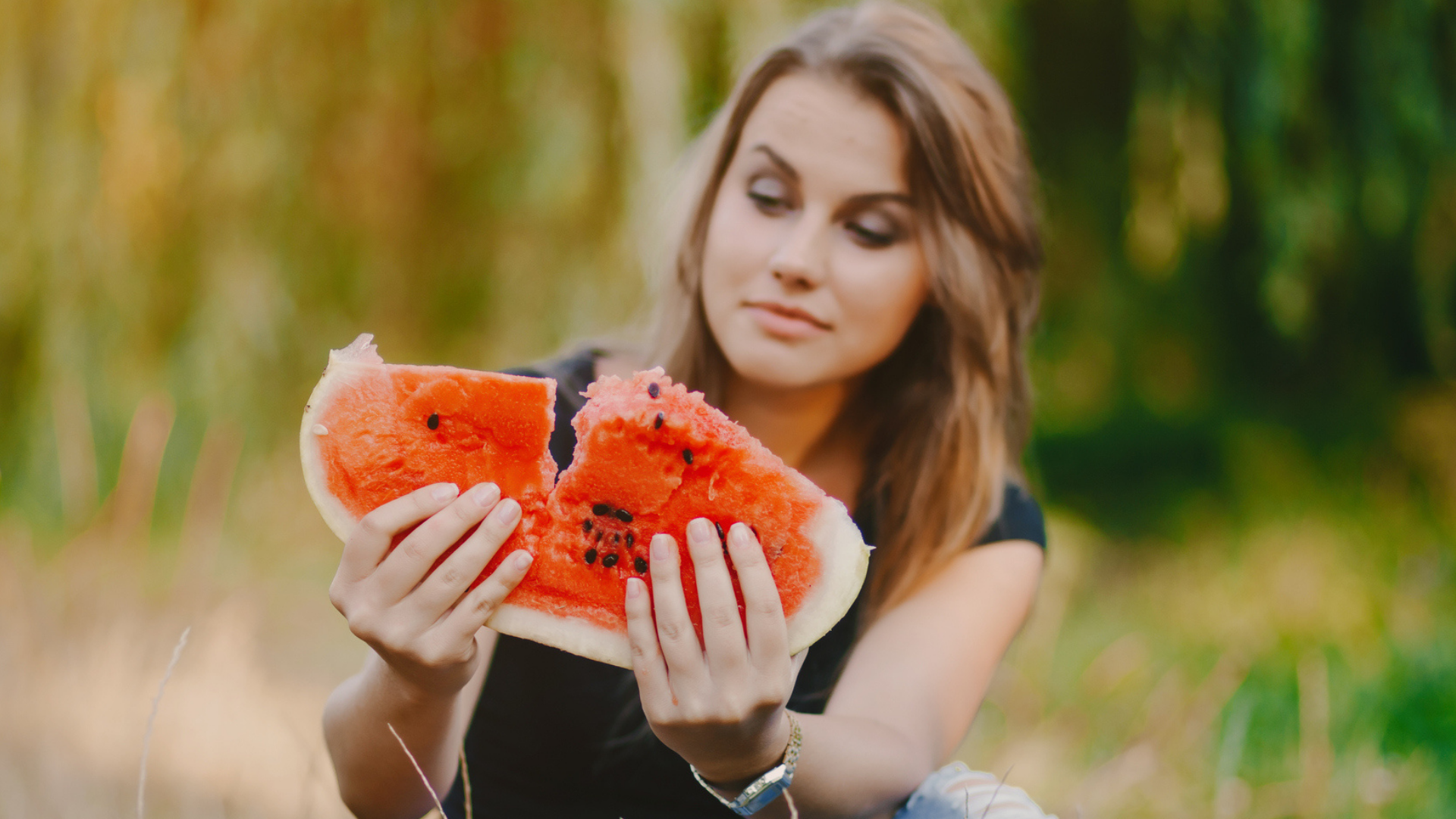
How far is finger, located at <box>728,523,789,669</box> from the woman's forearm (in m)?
0.54

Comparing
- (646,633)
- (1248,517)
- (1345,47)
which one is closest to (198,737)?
(646,633)

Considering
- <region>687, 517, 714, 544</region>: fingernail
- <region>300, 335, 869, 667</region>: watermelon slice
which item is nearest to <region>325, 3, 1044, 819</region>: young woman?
<region>687, 517, 714, 544</region>: fingernail

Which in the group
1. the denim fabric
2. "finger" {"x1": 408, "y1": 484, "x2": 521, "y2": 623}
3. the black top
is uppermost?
"finger" {"x1": 408, "y1": 484, "x2": 521, "y2": 623}

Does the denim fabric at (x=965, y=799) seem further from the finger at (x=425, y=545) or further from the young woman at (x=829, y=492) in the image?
the finger at (x=425, y=545)

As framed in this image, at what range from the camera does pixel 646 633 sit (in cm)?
131

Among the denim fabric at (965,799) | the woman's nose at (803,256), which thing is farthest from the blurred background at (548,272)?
the woman's nose at (803,256)

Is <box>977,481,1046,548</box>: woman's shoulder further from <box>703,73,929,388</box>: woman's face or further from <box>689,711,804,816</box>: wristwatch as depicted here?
<box>689,711,804,816</box>: wristwatch

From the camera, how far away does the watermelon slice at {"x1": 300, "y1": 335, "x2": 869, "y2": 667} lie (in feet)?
4.61

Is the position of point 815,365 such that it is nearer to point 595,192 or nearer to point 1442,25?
A: point 595,192

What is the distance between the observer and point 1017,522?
7.48 ft

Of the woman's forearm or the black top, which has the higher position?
the woman's forearm

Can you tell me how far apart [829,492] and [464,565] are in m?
1.27

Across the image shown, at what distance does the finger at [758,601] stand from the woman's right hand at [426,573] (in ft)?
0.98

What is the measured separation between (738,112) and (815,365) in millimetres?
703
